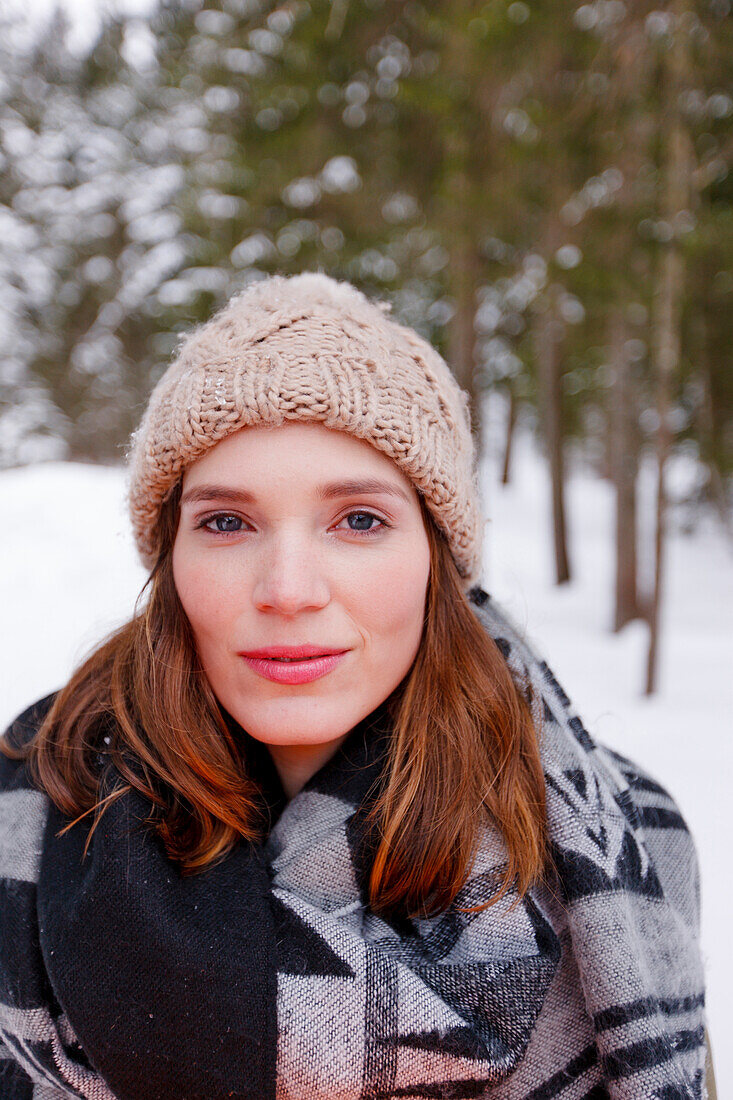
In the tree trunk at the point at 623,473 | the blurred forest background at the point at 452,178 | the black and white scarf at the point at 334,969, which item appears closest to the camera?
the black and white scarf at the point at 334,969

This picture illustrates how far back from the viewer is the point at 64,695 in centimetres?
201

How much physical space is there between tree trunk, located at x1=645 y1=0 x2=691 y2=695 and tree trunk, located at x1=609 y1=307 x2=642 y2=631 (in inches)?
85.1

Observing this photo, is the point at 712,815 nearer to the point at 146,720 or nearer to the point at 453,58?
the point at 146,720

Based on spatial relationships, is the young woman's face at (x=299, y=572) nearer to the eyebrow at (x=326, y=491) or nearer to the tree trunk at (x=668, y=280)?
the eyebrow at (x=326, y=491)

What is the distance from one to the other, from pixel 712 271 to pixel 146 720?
850 centimetres

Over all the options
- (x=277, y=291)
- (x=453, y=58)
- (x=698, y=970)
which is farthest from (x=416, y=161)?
(x=698, y=970)

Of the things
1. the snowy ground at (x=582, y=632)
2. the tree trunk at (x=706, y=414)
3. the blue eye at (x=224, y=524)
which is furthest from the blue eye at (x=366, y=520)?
the tree trunk at (x=706, y=414)

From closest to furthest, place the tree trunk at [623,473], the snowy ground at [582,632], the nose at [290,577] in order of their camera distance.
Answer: the nose at [290,577] → the snowy ground at [582,632] → the tree trunk at [623,473]

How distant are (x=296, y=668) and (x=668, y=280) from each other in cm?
476

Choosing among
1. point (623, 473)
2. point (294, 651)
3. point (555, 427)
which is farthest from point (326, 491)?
point (555, 427)

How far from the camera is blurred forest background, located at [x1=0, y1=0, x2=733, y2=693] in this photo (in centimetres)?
523

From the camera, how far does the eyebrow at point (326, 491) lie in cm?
152

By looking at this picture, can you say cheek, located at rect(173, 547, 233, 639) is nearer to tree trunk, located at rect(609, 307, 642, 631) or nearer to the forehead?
the forehead

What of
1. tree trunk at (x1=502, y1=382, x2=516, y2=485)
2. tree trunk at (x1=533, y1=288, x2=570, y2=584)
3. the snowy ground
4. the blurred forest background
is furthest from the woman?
tree trunk at (x1=502, y1=382, x2=516, y2=485)
